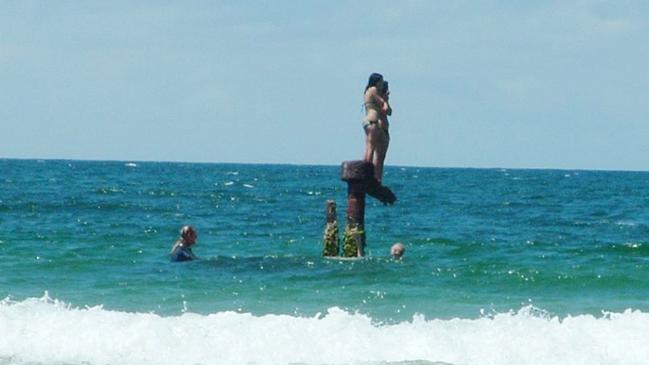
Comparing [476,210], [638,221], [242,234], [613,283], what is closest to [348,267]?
[613,283]

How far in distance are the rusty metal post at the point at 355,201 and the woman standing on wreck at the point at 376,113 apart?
0.35m

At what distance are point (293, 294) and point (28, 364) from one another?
15.7 ft

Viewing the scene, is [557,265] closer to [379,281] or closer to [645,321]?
[379,281]

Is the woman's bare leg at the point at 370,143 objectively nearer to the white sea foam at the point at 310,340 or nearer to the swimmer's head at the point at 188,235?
the swimmer's head at the point at 188,235

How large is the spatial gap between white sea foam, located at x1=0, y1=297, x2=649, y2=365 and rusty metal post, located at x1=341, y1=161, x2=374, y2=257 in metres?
3.59

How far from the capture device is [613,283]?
17.3 metres

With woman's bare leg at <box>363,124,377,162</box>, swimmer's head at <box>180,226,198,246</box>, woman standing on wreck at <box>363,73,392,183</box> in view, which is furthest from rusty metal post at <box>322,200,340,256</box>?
swimmer's head at <box>180,226,198,246</box>

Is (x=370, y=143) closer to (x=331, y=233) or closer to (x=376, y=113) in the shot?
(x=376, y=113)

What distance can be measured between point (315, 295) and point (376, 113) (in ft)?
8.69

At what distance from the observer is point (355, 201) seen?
16.7m

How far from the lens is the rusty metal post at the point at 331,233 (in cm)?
1713

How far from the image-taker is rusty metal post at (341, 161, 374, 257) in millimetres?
16328

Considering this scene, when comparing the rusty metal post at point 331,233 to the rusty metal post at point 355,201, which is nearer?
the rusty metal post at point 355,201

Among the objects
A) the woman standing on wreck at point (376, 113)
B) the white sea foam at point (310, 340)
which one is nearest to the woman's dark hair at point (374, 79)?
the woman standing on wreck at point (376, 113)
